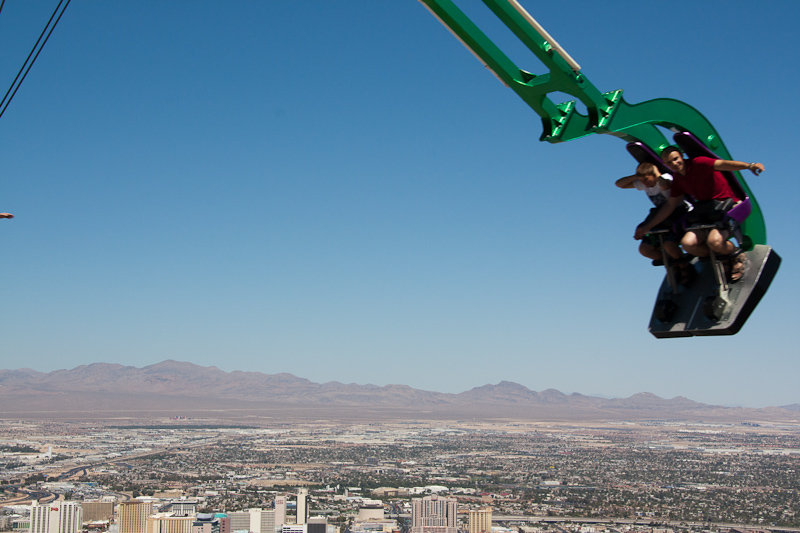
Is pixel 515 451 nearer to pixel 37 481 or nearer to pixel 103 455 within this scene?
pixel 103 455

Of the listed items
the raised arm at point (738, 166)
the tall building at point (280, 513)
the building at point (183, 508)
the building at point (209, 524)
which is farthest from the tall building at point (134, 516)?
the raised arm at point (738, 166)

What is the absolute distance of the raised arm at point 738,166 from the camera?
5207 millimetres

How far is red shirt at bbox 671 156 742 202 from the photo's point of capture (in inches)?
223

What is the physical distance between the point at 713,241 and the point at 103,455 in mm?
88482

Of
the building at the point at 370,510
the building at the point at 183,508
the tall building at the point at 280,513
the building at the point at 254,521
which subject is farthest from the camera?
the building at the point at 370,510

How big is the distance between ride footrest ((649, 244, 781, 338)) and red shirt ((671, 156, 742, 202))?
0.60 m

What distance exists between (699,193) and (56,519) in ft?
114

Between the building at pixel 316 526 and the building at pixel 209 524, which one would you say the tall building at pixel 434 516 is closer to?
the building at pixel 316 526

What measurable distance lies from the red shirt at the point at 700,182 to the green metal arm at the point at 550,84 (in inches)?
19.3

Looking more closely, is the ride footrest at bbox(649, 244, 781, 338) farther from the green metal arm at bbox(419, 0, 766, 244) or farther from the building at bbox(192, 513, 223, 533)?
the building at bbox(192, 513, 223, 533)

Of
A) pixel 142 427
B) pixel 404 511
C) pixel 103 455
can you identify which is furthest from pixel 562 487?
pixel 142 427

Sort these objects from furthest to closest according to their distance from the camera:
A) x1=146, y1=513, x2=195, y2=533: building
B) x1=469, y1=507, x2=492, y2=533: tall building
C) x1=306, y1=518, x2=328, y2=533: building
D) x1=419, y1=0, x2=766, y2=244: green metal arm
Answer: x1=469, y1=507, x2=492, y2=533: tall building → x1=306, y1=518, x2=328, y2=533: building → x1=146, y1=513, x2=195, y2=533: building → x1=419, y1=0, x2=766, y2=244: green metal arm

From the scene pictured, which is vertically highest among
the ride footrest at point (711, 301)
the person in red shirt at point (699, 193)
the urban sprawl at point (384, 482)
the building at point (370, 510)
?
the person in red shirt at point (699, 193)

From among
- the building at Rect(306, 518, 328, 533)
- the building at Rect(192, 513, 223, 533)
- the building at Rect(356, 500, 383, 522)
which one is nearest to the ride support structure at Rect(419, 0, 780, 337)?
the building at Rect(192, 513, 223, 533)
